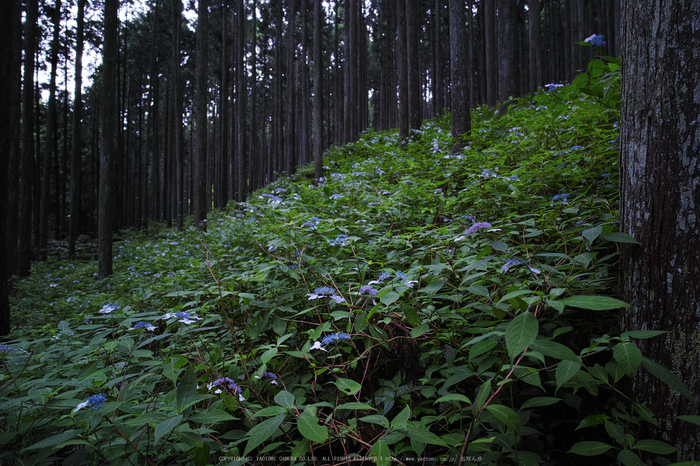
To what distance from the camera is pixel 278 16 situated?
20047mm

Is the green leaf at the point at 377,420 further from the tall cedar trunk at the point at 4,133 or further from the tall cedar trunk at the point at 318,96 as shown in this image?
the tall cedar trunk at the point at 318,96

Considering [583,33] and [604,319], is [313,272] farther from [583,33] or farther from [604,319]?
[583,33]

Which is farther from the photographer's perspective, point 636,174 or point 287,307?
point 287,307

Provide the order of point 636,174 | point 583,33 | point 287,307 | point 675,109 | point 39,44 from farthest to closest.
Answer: point 39,44
point 583,33
point 287,307
point 636,174
point 675,109

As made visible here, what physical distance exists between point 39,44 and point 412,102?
733 inches

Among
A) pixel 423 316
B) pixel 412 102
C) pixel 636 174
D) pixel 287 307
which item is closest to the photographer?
pixel 636 174

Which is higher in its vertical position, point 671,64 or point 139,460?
point 671,64

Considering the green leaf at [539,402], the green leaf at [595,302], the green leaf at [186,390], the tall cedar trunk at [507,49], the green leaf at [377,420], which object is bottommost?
the green leaf at [377,420]

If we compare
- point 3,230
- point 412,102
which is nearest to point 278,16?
point 412,102

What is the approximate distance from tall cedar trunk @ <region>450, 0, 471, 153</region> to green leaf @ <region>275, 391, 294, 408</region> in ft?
21.0

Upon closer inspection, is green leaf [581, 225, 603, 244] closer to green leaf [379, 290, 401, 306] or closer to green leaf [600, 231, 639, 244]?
green leaf [600, 231, 639, 244]

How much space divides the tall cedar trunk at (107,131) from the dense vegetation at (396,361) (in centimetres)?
561

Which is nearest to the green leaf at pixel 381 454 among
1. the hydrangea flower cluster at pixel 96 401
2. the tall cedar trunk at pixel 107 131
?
the hydrangea flower cluster at pixel 96 401

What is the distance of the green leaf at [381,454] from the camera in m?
1.08
